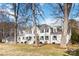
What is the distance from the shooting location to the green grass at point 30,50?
2.72 meters

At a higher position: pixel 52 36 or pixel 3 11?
pixel 3 11

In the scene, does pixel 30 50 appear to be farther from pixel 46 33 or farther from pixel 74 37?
pixel 74 37

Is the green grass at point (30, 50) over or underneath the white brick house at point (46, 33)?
underneath

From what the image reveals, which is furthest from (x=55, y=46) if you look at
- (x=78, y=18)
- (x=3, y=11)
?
(x=3, y=11)

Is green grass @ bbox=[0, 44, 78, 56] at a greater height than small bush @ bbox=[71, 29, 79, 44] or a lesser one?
lesser

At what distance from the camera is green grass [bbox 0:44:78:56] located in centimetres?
272

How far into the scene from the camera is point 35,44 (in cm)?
274

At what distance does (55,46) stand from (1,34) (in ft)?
1.21

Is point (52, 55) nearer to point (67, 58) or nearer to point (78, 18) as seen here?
point (67, 58)

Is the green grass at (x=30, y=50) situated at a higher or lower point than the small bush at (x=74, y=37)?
lower

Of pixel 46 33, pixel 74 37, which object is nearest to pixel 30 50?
pixel 46 33

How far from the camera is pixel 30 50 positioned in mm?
2729

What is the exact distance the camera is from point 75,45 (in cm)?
272

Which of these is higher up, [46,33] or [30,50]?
[46,33]
